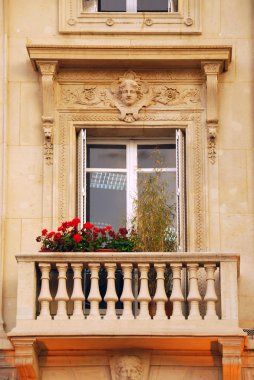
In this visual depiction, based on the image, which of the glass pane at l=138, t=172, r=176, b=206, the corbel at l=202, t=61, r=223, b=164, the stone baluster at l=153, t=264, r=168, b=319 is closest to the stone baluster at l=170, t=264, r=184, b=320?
the stone baluster at l=153, t=264, r=168, b=319

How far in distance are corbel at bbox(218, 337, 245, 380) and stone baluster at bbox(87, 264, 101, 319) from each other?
151 cm

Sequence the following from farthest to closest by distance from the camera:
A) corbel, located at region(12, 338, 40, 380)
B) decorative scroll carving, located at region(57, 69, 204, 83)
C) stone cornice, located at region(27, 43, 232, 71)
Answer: decorative scroll carving, located at region(57, 69, 204, 83) < stone cornice, located at region(27, 43, 232, 71) < corbel, located at region(12, 338, 40, 380)

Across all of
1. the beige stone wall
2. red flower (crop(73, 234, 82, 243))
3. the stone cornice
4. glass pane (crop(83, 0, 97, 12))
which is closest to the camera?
red flower (crop(73, 234, 82, 243))

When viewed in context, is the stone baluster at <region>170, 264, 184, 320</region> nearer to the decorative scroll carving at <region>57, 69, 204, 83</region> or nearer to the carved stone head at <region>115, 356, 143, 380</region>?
the carved stone head at <region>115, 356, 143, 380</region>

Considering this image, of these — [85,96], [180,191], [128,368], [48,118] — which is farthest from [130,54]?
[128,368]

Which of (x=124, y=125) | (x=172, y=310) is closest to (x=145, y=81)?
(x=124, y=125)

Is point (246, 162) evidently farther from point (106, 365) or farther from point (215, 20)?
point (106, 365)

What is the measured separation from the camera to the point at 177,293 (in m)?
19.0

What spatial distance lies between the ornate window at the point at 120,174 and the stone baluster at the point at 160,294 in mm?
1328

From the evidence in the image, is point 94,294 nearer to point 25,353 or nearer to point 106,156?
point 25,353

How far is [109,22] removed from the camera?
20938 millimetres

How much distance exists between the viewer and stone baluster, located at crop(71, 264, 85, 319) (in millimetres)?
18875

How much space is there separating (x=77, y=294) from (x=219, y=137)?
311cm

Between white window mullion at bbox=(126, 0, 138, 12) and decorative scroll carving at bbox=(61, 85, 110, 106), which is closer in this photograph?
decorative scroll carving at bbox=(61, 85, 110, 106)
